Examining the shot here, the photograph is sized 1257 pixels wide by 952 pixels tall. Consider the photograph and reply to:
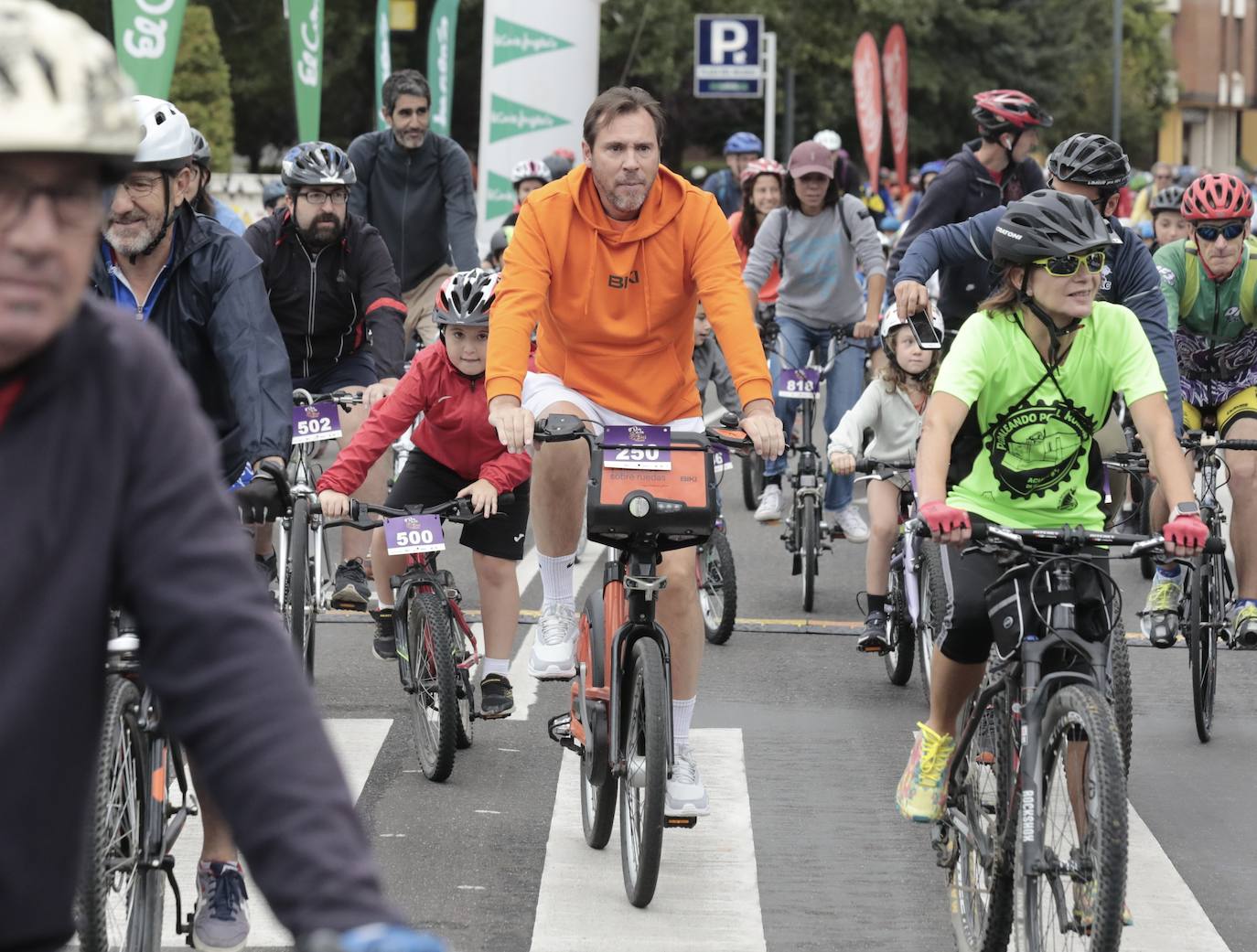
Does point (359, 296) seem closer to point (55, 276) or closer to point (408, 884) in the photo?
point (408, 884)

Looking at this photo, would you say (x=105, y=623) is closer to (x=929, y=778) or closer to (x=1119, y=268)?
(x=929, y=778)

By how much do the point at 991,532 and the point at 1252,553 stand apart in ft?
11.7

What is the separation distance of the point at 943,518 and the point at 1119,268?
3.31m

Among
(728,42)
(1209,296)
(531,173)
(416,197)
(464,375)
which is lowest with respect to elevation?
(464,375)

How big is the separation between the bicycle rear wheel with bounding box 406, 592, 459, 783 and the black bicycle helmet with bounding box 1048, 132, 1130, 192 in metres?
2.79

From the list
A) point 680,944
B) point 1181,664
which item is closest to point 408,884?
point 680,944

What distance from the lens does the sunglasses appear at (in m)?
8.01

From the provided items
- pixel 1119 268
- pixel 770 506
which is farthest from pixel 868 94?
pixel 1119 268

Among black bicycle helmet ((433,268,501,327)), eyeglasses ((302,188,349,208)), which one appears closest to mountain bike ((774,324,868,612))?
eyeglasses ((302,188,349,208))

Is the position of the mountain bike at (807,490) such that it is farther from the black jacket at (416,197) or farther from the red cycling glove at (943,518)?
the red cycling glove at (943,518)

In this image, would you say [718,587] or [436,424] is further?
[718,587]

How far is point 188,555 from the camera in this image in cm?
185

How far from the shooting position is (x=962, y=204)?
348 inches

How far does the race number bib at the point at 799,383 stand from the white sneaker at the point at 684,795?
18.8 feet
